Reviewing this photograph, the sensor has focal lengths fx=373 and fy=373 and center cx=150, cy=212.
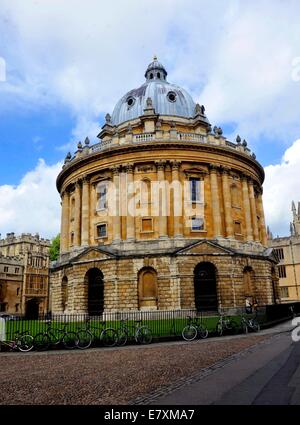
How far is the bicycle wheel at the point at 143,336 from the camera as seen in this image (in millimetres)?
16156

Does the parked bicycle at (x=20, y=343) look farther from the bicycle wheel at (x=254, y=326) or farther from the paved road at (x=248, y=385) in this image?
the bicycle wheel at (x=254, y=326)

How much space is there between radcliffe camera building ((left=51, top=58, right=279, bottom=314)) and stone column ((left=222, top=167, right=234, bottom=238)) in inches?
3.7

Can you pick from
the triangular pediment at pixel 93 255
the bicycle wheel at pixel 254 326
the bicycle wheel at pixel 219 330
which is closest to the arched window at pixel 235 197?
the triangular pediment at pixel 93 255

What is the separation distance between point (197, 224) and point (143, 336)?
59.7ft

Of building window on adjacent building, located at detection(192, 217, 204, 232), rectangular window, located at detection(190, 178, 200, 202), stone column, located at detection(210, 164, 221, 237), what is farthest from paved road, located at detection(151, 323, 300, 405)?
rectangular window, located at detection(190, 178, 200, 202)

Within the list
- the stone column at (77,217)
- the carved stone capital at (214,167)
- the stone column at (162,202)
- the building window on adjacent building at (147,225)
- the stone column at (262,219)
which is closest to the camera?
the stone column at (162,202)

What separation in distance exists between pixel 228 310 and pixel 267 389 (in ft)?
77.3

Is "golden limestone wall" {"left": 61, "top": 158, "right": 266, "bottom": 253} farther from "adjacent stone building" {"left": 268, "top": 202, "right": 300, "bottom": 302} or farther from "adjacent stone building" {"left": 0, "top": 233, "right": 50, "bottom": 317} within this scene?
"adjacent stone building" {"left": 268, "top": 202, "right": 300, "bottom": 302}

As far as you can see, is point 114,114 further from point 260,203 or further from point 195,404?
point 195,404

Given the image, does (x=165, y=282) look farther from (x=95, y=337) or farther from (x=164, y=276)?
(x=95, y=337)

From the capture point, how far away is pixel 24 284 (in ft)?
209

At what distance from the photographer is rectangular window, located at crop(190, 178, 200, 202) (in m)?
34.2

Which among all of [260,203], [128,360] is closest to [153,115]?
[260,203]

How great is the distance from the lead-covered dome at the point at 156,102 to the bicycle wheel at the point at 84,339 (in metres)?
30.5
